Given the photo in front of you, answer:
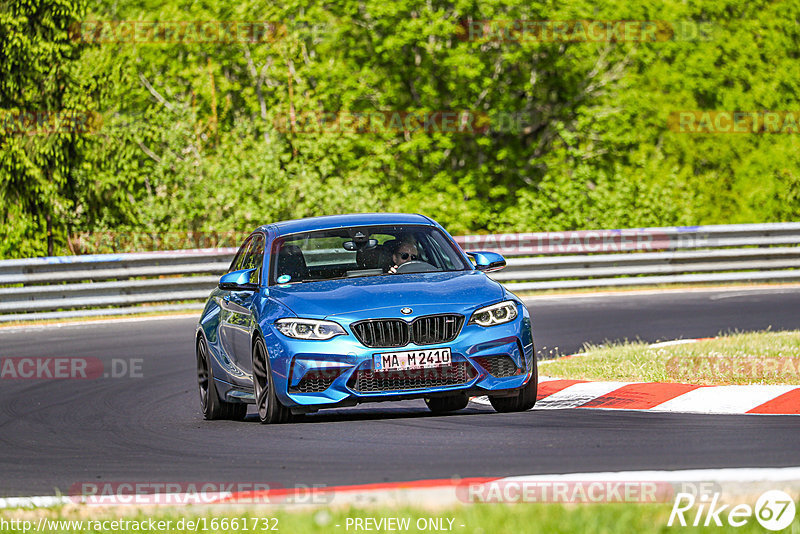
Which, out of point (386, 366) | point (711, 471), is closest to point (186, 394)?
point (386, 366)

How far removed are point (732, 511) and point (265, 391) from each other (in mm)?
4583

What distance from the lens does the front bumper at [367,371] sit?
886 cm

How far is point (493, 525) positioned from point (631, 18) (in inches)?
1529

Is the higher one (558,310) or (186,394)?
(186,394)

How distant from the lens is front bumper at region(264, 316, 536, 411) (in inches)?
349

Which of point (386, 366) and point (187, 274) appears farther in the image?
point (187, 274)

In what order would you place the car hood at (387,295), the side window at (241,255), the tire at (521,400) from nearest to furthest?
1. the car hood at (387,295)
2. the tire at (521,400)
3. the side window at (241,255)

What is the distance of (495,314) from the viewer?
9.22 meters

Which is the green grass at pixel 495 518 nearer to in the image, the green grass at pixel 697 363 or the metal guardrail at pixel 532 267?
the green grass at pixel 697 363

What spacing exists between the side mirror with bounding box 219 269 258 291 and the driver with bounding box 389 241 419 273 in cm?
105

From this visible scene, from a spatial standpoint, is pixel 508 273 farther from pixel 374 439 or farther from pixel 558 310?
pixel 374 439

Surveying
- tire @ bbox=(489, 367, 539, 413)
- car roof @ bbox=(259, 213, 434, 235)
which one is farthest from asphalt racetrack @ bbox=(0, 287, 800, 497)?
car roof @ bbox=(259, 213, 434, 235)

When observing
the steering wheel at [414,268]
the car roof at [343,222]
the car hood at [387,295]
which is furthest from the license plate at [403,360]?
the car roof at [343,222]

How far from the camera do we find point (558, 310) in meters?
19.5
